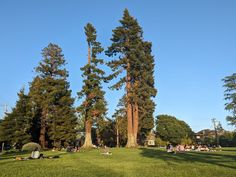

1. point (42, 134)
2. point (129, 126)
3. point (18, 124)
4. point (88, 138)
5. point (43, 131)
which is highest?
point (18, 124)

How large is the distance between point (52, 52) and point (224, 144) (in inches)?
2589

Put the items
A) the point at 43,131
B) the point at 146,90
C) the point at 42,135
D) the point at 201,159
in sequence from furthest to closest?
the point at 43,131 → the point at 42,135 → the point at 146,90 → the point at 201,159

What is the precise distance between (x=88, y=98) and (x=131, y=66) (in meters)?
9.23

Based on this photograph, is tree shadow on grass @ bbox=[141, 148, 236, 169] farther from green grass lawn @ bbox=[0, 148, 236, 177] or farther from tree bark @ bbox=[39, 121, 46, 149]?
tree bark @ bbox=[39, 121, 46, 149]

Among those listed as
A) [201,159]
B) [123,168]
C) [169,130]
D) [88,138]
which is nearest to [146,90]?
[88,138]

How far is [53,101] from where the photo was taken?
5872 cm

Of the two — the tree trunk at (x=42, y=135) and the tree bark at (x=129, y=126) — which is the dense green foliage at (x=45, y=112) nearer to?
the tree trunk at (x=42, y=135)

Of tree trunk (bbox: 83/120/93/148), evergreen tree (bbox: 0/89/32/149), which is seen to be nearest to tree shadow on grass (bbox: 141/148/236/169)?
tree trunk (bbox: 83/120/93/148)

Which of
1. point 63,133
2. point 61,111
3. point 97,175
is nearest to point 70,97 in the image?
point 61,111

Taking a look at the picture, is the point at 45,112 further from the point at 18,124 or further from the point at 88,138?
the point at 88,138

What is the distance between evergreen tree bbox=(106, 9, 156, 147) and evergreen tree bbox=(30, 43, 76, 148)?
46.4 feet

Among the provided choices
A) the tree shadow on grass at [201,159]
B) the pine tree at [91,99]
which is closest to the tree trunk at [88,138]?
the pine tree at [91,99]

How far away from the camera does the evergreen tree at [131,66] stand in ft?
158

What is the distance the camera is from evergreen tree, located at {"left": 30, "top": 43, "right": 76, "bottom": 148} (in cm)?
5784
